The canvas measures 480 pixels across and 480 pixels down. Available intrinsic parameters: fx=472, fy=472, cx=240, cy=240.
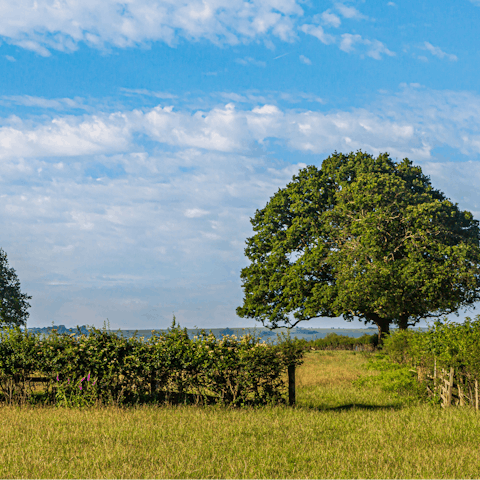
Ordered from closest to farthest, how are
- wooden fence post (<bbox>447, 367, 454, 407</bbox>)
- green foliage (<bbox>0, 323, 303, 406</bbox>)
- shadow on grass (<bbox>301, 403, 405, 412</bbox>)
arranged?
green foliage (<bbox>0, 323, 303, 406</bbox>), shadow on grass (<bbox>301, 403, 405, 412</bbox>), wooden fence post (<bbox>447, 367, 454, 407</bbox>)

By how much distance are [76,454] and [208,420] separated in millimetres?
2957

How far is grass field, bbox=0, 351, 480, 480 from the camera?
6672 millimetres

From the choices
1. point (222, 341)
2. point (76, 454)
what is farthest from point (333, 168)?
point (76, 454)

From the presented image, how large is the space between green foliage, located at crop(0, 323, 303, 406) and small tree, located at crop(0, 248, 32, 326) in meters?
28.2

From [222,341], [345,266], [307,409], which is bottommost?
[307,409]

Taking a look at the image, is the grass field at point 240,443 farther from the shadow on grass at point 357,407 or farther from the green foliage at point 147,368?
the green foliage at point 147,368

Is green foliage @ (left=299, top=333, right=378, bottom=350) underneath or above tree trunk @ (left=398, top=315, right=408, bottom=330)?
underneath

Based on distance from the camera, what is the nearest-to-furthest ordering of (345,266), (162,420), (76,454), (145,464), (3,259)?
(145,464), (76,454), (162,420), (345,266), (3,259)

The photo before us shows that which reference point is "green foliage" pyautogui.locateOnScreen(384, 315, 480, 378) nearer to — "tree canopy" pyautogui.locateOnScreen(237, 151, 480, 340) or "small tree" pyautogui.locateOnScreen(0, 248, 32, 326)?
"tree canopy" pyautogui.locateOnScreen(237, 151, 480, 340)

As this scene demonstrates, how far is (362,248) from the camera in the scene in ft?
86.3

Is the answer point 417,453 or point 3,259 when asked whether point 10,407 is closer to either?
point 417,453

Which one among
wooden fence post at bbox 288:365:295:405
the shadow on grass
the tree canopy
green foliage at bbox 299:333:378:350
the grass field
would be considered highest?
the tree canopy

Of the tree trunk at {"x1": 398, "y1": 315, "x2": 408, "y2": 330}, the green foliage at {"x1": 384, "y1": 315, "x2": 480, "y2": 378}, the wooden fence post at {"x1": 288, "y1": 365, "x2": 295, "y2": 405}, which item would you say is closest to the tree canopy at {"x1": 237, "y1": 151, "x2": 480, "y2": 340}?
the tree trunk at {"x1": 398, "y1": 315, "x2": 408, "y2": 330}

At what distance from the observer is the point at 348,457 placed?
7.30 meters
